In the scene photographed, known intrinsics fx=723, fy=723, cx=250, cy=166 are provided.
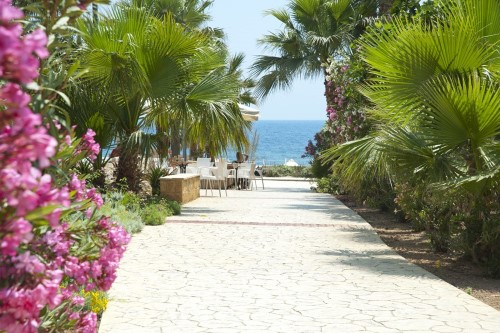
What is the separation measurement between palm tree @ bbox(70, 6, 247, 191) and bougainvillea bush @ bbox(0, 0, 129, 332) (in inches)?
355

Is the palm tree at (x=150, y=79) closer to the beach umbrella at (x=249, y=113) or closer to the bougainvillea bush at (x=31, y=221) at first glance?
the beach umbrella at (x=249, y=113)

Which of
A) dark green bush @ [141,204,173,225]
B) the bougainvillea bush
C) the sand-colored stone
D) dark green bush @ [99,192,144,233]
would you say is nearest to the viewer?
the bougainvillea bush

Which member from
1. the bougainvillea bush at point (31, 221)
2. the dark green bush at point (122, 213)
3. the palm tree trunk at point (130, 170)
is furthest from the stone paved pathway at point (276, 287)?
the bougainvillea bush at point (31, 221)

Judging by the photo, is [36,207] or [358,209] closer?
[36,207]

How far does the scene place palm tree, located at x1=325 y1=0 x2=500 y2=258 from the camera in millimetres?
7840

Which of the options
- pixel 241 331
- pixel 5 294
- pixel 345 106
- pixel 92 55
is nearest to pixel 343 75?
pixel 345 106

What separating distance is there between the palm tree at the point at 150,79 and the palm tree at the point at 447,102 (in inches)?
204

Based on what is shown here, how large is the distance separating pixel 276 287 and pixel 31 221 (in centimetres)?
518

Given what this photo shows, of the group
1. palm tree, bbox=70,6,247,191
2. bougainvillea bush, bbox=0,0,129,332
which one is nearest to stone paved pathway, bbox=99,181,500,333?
bougainvillea bush, bbox=0,0,129,332

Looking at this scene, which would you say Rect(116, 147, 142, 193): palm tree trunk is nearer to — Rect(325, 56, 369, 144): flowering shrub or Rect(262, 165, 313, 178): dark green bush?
Rect(325, 56, 369, 144): flowering shrub

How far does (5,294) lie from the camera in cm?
218

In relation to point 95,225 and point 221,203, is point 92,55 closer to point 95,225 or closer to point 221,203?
point 221,203

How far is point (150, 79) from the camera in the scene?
1331cm

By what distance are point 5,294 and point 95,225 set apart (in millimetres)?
1160
